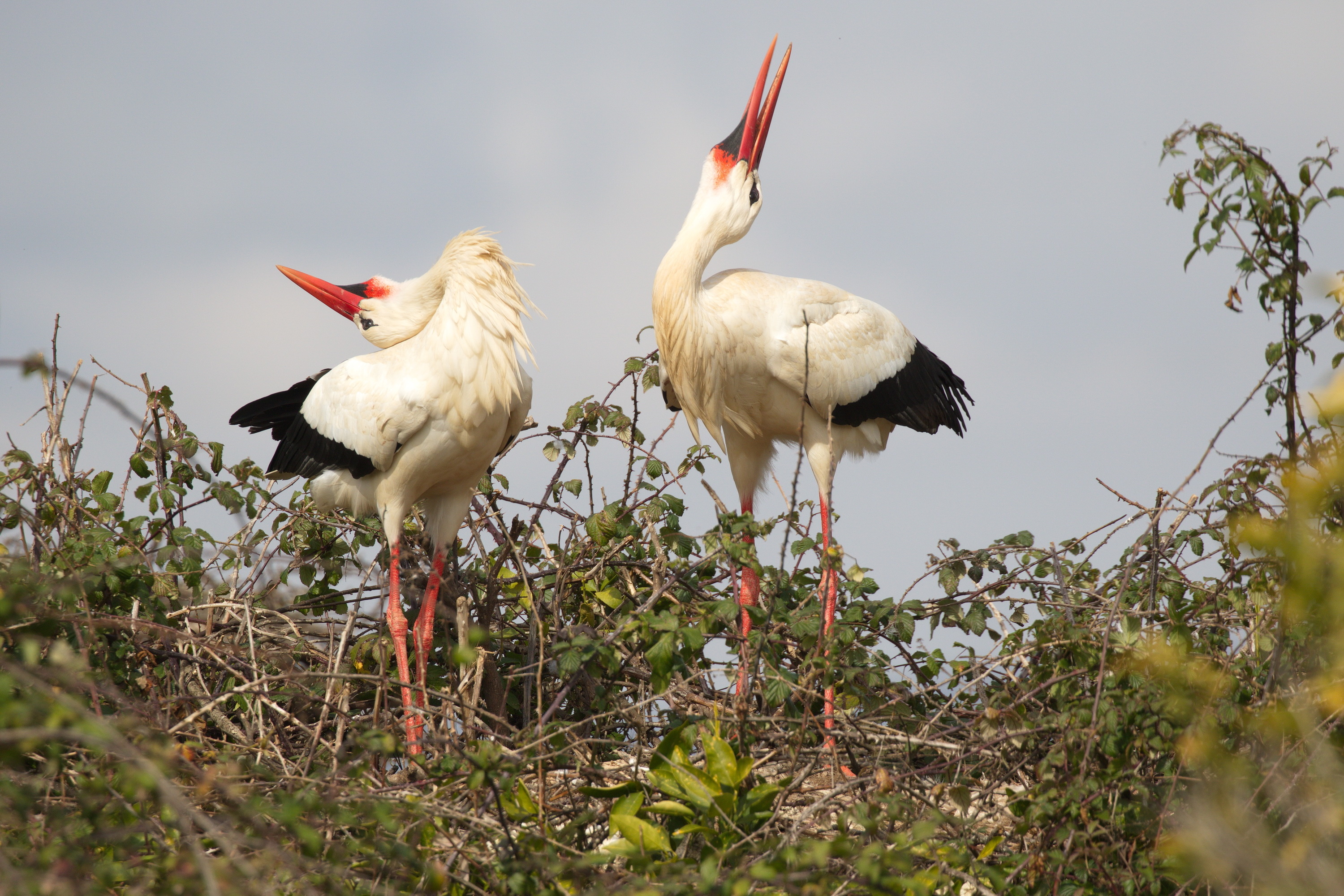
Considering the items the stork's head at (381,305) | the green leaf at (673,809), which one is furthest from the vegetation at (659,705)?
the stork's head at (381,305)

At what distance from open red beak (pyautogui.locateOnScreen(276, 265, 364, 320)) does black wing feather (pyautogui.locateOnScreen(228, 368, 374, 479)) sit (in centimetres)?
35

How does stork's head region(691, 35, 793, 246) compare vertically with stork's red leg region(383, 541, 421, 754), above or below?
above

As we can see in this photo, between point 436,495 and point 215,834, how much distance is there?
3.32m

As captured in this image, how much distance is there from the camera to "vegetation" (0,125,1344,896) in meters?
1.75

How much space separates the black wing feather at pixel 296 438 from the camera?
174 inches

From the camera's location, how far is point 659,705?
389 centimetres

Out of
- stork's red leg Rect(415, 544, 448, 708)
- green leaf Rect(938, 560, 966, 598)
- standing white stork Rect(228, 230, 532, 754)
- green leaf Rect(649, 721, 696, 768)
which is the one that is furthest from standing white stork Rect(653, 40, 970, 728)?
stork's red leg Rect(415, 544, 448, 708)

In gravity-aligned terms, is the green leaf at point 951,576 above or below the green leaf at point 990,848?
above

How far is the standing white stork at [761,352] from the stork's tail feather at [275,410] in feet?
5.38

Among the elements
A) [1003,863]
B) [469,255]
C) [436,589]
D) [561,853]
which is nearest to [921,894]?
[1003,863]

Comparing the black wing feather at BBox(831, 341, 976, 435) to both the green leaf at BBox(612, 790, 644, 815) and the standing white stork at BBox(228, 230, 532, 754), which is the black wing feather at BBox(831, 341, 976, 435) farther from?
the green leaf at BBox(612, 790, 644, 815)

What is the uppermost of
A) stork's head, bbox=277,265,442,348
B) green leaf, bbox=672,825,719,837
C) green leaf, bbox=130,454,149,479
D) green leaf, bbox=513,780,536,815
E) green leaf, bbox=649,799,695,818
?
stork's head, bbox=277,265,442,348

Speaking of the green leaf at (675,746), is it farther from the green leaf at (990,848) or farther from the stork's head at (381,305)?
the stork's head at (381,305)

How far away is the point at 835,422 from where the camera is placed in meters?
4.73
